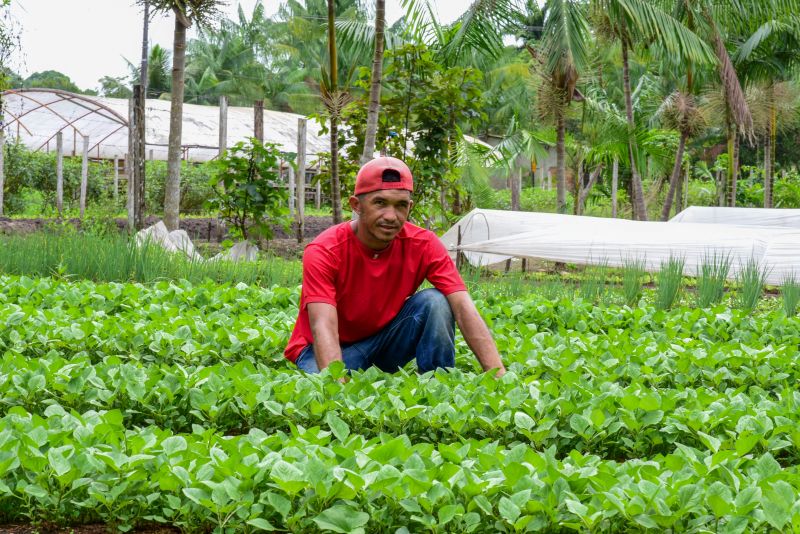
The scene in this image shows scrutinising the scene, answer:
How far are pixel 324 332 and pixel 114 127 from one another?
22.0 meters

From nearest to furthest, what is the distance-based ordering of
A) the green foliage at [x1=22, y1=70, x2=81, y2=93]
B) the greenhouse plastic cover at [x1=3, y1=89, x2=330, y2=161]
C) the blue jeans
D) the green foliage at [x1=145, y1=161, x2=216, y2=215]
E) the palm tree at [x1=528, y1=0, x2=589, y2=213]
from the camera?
the blue jeans < the palm tree at [x1=528, y1=0, x2=589, y2=213] < the green foliage at [x1=145, y1=161, x2=216, y2=215] < the greenhouse plastic cover at [x1=3, y1=89, x2=330, y2=161] < the green foliage at [x1=22, y1=70, x2=81, y2=93]

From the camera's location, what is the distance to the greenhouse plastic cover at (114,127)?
2333cm

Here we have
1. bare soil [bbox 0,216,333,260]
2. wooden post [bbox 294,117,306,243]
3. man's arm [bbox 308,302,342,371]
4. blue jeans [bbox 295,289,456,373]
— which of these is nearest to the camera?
man's arm [bbox 308,302,342,371]

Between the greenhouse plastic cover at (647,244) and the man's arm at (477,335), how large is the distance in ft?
18.8

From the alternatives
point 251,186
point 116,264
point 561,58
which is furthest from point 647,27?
point 116,264

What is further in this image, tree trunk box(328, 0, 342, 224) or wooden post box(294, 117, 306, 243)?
wooden post box(294, 117, 306, 243)

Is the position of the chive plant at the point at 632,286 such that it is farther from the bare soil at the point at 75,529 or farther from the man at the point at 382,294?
the bare soil at the point at 75,529

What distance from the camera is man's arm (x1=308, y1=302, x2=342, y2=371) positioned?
144 inches

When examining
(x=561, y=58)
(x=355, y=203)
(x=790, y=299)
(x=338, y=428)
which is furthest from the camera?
(x=561, y=58)

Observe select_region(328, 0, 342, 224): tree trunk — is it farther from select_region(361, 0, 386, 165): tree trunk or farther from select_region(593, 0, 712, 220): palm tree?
select_region(593, 0, 712, 220): palm tree

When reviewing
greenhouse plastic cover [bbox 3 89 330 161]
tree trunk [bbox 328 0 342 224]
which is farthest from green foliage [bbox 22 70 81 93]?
tree trunk [bbox 328 0 342 224]

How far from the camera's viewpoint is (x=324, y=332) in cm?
365

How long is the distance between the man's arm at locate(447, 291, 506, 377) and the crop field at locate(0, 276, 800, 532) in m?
0.15

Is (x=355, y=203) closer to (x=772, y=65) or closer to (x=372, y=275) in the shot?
(x=372, y=275)
